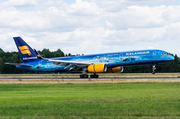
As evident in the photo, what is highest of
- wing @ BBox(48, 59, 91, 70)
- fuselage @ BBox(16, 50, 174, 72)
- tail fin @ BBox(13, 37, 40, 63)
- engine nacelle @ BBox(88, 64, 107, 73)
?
tail fin @ BBox(13, 37, 40, 63)

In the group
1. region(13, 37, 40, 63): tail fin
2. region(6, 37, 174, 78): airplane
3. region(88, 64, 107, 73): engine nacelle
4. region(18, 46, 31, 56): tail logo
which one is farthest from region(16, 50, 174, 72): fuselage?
region(18, 46, 31, 56): tail logo

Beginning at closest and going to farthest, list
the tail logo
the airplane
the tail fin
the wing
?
the airplane < the wing < the tail fin < the tail logo

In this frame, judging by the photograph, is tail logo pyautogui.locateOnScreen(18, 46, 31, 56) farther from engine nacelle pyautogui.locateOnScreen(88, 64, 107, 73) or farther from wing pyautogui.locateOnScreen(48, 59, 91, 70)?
engine nacelle pyautogui.locateOnScreen(88, 64, 107, 73)

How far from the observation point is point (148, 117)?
12.0m

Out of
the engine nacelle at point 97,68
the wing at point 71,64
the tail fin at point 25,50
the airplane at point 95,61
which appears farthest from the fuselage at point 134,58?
the tail fin at point 25,50

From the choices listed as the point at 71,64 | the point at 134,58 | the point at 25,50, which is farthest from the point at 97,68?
the point at 25,50

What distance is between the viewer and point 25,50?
52812mm

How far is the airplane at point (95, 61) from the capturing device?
43.4 metres

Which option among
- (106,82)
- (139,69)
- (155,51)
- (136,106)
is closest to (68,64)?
(106,82)

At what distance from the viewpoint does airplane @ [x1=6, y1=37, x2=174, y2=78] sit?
43.4 metres

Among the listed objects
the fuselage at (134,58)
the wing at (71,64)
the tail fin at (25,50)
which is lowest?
the wing at (71,64)

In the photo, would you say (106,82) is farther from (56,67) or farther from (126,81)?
(56,67)

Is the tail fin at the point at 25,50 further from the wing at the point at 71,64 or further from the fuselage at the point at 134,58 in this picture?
the fuselage at the point at 134,58

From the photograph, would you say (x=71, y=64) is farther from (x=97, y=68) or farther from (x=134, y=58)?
(x=134, y=58)
